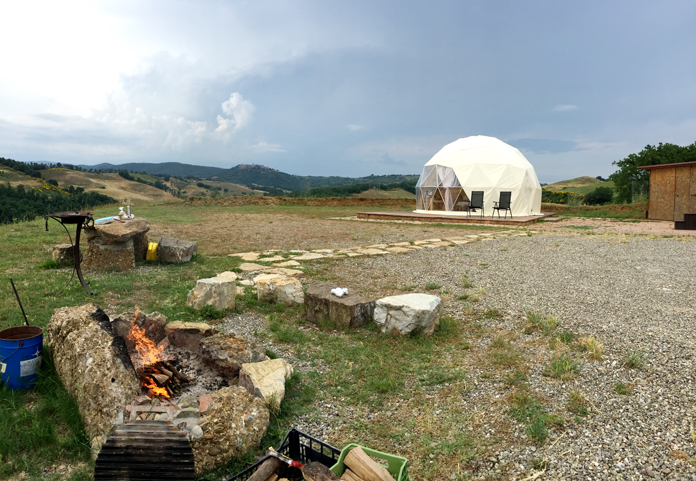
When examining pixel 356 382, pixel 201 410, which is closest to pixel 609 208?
pixel 356 382

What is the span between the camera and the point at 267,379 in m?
2.82

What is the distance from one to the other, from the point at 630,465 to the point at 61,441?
3.21 metres

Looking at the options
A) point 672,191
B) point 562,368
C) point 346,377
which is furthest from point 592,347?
point 672,191

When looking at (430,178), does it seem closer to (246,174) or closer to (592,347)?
(592,347)

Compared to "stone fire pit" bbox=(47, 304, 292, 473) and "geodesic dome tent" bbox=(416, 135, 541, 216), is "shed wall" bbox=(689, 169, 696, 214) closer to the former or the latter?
"geodesic dome tent" bbox=(416, 135, 541, 216)

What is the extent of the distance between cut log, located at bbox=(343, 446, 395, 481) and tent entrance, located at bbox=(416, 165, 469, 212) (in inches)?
785

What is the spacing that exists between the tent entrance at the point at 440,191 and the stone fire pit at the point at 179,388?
19297 mm

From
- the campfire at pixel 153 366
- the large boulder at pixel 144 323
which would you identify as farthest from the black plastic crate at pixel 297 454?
the large boulder at pixel 144 323

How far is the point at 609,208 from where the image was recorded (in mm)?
20812

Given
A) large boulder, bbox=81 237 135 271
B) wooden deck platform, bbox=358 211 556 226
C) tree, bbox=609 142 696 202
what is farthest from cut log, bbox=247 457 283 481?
tree, bbox=609 142 696 202

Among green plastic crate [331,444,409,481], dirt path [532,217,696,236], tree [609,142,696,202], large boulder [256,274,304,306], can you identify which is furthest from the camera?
tree [609,142,696,202]

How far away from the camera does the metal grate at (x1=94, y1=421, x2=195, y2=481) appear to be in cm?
190

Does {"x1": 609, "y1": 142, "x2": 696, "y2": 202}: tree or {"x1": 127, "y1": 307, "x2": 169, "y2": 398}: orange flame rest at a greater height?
{"x1": 609, "y1": 142, "x2": 696, "y2": 202}: tree

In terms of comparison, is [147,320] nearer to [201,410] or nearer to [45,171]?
[201,410]
